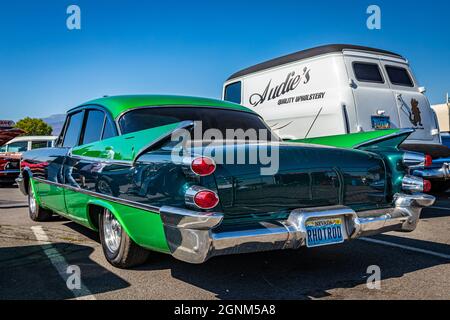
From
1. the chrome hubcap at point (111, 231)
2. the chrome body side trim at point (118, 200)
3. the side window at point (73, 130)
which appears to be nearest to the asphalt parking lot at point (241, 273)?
the chrome hubcap at point (111, 231)

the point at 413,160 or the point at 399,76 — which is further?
the point at 399,76

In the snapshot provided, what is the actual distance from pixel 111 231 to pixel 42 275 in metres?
0.67

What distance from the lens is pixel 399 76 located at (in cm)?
812

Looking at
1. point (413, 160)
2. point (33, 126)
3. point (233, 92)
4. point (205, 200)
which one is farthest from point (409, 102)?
point (33, 126)

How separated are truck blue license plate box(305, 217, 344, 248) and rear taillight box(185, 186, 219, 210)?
0.73m

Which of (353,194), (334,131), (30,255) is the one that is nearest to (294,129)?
(334,131)

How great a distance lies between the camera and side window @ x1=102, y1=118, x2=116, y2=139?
421 centimetres

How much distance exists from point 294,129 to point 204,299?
528 centimetres

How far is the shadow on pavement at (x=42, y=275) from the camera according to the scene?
3.34m

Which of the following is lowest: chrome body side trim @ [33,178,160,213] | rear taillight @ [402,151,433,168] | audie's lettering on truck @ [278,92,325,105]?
chrome body side trim @ [33,178,160,213]

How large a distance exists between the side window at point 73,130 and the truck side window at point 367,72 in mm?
4611

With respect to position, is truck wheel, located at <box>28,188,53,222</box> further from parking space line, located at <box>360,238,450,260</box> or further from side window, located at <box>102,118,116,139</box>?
parking space line, located at <box>360,238,450,260</box>

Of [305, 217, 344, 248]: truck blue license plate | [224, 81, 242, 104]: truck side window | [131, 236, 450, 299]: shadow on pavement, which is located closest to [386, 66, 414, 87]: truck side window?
[224, 81, 242, 104]: truck side window

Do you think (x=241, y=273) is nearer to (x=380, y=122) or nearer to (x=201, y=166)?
(x=201, y=166)
